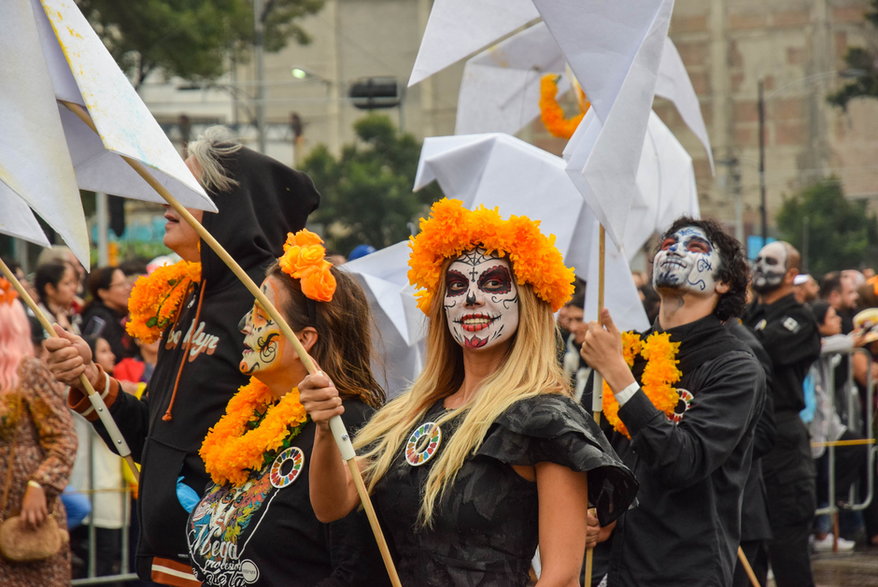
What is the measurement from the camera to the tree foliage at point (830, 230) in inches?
1160

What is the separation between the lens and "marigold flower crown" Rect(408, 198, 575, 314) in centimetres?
348

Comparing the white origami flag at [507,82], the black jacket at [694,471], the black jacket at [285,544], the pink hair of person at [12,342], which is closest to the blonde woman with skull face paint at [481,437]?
the black jacket at [285,544]

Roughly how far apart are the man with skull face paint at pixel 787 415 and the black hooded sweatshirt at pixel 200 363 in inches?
133

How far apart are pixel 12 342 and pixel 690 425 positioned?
8.95 feet

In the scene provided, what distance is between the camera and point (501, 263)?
11.6ft

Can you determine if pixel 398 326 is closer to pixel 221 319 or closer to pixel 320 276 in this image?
pixel 221 319

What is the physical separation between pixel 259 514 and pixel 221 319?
91 cm

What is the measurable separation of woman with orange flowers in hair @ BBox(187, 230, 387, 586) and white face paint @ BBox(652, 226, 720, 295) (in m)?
1.19

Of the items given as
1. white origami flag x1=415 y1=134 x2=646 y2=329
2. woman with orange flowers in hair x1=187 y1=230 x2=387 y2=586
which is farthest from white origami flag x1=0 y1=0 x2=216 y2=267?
white origami flag x1=415 y1=134 x2=646 y2=329

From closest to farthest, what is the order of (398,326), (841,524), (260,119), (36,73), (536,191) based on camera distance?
(36,73), (398,326), (536,191), (841,524), (260,119)

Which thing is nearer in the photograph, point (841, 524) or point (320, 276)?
point (320, 276)

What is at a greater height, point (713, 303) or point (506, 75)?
point (506, 75)

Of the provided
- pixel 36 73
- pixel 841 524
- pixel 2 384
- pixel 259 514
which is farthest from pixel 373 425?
pixel 841 524

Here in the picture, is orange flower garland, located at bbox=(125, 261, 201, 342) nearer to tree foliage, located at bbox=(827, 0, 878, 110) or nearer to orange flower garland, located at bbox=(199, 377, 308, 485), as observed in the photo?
orange flower garland, located at bbox=(199, 377, 308, 485)
